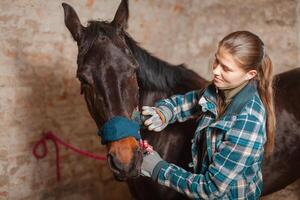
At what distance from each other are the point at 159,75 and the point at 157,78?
0.07ft

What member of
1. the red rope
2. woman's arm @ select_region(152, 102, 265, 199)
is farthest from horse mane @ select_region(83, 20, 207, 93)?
the red rope

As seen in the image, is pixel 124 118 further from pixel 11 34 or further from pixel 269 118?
pixel 11 34

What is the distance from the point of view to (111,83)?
1.40 m

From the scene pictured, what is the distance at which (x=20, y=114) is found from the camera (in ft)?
8.21

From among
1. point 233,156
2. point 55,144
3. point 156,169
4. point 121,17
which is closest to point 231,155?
point 233,156

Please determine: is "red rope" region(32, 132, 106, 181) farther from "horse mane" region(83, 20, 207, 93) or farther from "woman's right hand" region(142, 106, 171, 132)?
"woman's right hand" region(142, 106, 171, 132)

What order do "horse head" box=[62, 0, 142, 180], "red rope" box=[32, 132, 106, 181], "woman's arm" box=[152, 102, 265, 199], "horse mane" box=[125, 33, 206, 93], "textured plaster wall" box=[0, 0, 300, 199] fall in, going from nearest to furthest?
"woman's arm" box=[152, 102, 265, 199], "horse head" box=[62, 0, 142, 180], "horse mane" box=[125, 33, 206, 93], "textured plaster wall" box=[0, 0, 300, 199], "red rope" box=[32, 132, 106, 181]

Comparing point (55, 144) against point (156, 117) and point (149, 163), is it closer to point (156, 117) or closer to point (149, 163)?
point (156, 117)

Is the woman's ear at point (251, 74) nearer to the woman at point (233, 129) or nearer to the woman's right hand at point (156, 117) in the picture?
the woman at point (233, 129)

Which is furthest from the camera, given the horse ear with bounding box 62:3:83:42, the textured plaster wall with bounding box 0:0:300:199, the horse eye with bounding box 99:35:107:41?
the textured plaster wall with bounding box 0:0:300:199

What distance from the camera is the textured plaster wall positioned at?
2.46 m

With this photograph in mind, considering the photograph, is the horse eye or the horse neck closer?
the horse eye

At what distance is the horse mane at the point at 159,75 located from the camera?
1736mm

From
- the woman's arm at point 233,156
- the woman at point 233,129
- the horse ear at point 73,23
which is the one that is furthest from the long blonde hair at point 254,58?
the horse ear at point 73,23
